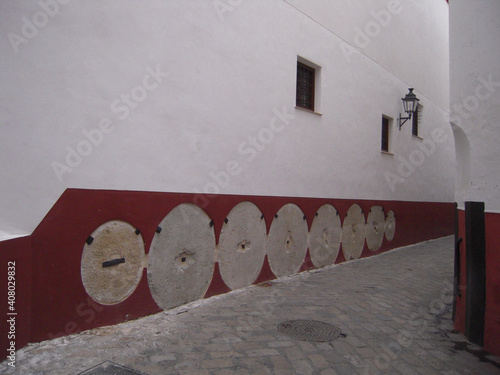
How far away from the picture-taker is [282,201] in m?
6.33

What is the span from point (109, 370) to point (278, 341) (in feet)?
5.42

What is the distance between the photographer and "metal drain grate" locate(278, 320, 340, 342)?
12.7 feet

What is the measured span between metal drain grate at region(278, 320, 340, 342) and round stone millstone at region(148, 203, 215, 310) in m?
1.31

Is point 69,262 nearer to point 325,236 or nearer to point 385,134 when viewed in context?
point 325,236

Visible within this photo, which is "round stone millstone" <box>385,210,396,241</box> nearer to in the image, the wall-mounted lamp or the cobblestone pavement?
the wall-mounted lamp

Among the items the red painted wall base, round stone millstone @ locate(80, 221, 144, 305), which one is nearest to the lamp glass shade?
the red painted wall base

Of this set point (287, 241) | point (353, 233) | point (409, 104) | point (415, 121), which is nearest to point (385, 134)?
point (409, 104)

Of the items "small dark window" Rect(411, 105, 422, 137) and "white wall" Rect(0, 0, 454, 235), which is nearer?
"white wall" Rect(0, 0, 454, 235)

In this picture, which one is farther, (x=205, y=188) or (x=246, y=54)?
(x=246, y=54)

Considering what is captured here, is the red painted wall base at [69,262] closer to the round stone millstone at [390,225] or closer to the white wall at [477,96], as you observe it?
the white wall at [477,96]

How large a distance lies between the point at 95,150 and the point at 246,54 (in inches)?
116

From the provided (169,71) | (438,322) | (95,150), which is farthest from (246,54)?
(438,322)

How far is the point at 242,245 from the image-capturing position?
559 centimetres

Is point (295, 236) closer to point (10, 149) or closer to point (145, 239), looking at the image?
point (145, 239)
